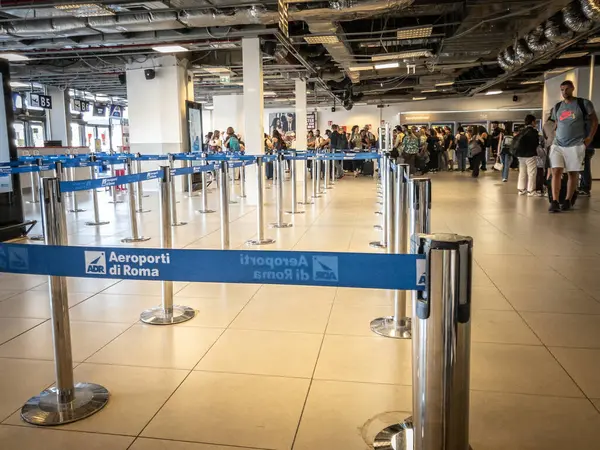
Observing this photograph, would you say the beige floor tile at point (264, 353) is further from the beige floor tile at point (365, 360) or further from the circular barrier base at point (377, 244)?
the circular barrier base at point (377, 244)

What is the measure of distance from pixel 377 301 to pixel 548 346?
145 cm

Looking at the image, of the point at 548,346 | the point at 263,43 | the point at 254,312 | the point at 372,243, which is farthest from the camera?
the point at 263,43

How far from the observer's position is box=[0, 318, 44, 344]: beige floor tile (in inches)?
150

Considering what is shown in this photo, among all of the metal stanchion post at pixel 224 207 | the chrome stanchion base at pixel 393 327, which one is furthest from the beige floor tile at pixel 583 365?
the metal stanchion post at pixel 224 207

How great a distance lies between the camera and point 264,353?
3.40 m

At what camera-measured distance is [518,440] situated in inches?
93.4

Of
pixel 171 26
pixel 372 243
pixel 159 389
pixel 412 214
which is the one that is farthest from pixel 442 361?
pixel 171 26

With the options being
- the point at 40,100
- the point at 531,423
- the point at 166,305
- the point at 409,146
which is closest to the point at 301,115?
the point at 409,146

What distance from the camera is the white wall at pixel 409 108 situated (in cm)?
2691

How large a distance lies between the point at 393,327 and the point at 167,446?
194 centimetres

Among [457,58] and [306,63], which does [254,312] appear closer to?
[306,63]

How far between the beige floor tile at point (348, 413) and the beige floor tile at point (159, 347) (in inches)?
36.1

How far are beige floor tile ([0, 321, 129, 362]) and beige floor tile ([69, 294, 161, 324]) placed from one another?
13 cm

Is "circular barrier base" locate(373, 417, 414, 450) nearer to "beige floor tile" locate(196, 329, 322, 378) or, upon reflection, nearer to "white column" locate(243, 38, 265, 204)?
"beige floor tile" locate(196, 329, 322, 378)
